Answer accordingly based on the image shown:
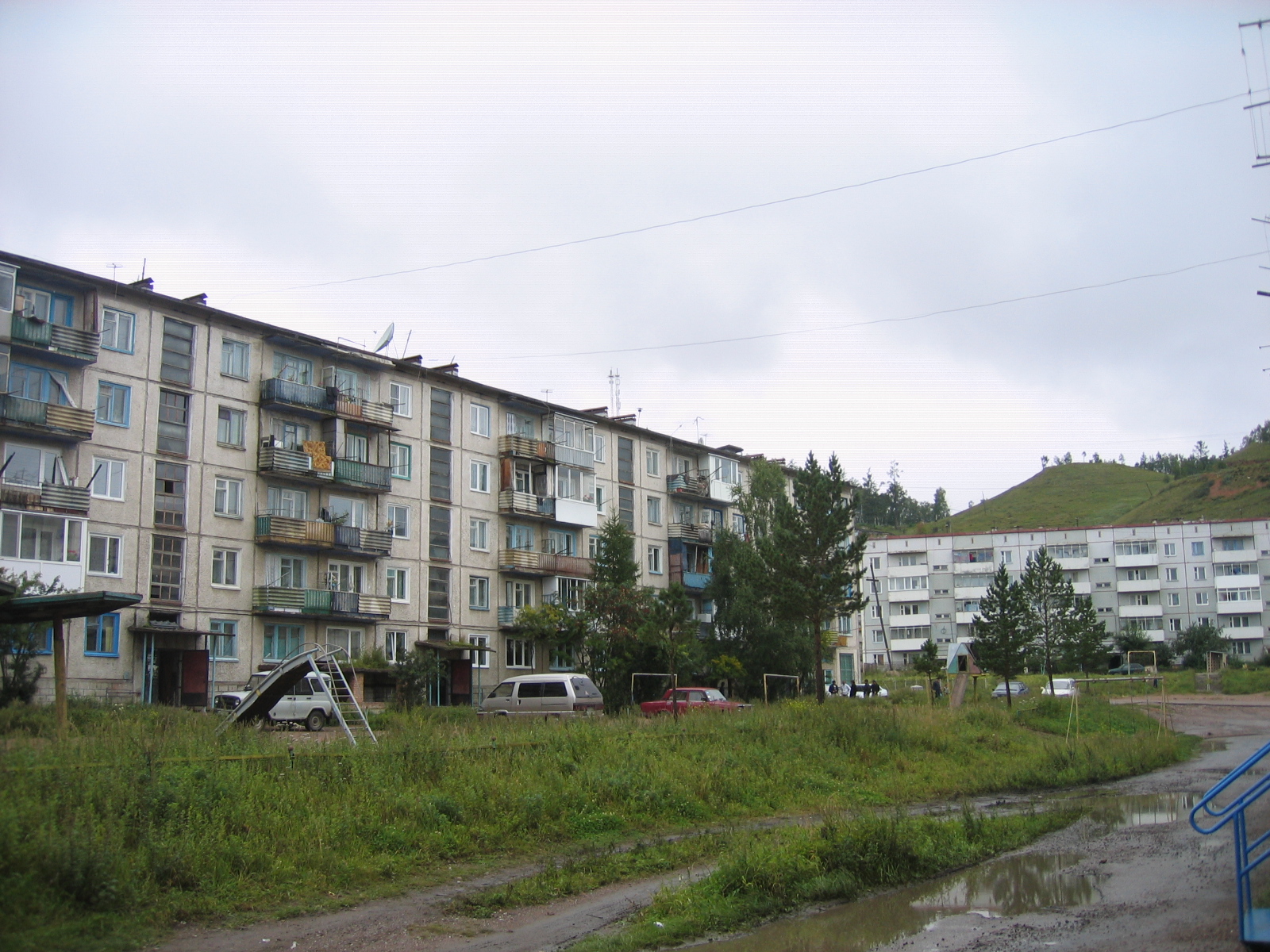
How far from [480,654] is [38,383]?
2213 cm

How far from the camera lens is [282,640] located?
1689 inches

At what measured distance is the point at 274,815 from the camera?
545 inches

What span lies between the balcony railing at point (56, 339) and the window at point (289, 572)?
34.8ft

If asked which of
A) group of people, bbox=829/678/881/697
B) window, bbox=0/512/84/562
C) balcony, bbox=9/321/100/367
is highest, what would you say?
balcony, bbox=9/321/100/367

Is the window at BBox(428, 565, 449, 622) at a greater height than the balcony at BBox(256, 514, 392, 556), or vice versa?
the balcony at BBox(256, 514, 392, 556)

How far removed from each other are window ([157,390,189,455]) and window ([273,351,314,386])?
4.32m

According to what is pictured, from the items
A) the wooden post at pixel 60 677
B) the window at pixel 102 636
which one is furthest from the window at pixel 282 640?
the wooden post at pixel 60 677

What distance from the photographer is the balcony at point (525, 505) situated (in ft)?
173

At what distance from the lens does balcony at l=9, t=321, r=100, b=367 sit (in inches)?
1398

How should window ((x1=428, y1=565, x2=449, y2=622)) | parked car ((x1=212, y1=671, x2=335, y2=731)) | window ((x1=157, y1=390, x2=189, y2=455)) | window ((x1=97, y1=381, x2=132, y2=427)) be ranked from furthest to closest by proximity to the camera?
window ((x1=428, y1=565, x2=449, y2=622))
window ((x1=157, y1=390, x2=189, y2=455))
window ((x1=97, y1=381, x2=132, y2=427))
parked car ((x1=212, y1=671, x2=335, y2=731))

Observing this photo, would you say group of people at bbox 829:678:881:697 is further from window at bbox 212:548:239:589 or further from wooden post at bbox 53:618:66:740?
wooden post at bbox 53:618:66:740

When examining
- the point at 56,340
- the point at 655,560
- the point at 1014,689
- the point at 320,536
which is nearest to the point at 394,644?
the point at 320,536

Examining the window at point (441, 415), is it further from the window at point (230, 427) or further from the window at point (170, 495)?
the window at point (170, 495)

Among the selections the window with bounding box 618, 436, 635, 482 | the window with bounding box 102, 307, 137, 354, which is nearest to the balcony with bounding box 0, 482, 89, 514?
the window with bounding box 102, 307, 137, 354
